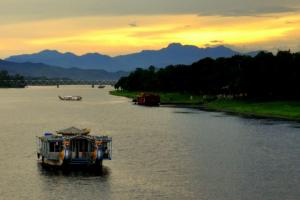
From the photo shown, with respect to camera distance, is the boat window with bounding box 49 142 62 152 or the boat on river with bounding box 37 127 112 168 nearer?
the boat on river with bounding box 37 127 112 168

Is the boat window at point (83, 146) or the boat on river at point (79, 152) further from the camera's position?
the boat window at point (83, 146)

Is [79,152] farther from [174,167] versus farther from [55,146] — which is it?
[174,167]

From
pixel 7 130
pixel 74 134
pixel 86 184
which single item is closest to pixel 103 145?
pixel 74 134

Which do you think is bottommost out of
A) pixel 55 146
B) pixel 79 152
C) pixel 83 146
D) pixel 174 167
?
pixel 174 167

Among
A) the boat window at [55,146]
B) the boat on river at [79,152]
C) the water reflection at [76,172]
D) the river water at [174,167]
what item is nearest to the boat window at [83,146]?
the boat on river at [79,152]

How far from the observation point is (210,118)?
18175 centimetres

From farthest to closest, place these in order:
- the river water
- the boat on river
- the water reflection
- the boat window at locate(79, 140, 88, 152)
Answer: the boat window at locate(79, 140, 88, 152), the boat on river, the water reflection, the river water

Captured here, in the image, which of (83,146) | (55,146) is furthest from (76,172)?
(55,146)

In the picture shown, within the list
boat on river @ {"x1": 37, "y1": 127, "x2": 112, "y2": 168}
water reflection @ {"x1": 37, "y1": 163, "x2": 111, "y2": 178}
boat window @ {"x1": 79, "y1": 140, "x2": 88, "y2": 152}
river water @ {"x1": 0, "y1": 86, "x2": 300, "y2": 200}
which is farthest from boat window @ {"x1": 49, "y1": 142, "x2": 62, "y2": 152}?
boat window @ {"x1": 79, "y1": 140, "x2": 88, "y2": 152}

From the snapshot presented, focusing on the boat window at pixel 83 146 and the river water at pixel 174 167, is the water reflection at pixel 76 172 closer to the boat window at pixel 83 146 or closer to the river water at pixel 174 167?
the river water at pixel 174 167

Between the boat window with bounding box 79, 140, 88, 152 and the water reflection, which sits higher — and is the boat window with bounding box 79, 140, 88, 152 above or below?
above

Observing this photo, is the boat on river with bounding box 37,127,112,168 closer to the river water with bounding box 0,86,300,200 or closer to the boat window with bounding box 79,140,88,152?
the boat window with bounding box 79,140,88,152

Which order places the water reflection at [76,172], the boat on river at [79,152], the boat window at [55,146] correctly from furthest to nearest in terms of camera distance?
the boat window at [55,146]
the boat on river at [79,152]
the water reflection at [76,172]

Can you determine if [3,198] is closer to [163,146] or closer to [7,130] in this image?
[163,146]
